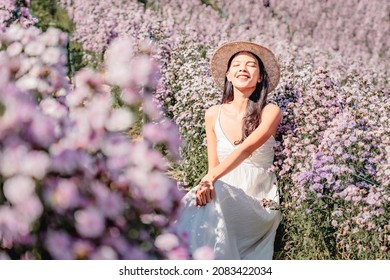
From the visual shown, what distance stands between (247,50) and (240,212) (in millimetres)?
951

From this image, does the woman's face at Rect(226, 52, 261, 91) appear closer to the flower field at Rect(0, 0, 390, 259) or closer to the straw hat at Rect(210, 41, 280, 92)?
the straw hat at Rect(210, 41, 280, 92)

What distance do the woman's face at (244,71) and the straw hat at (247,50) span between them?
0.04 meters

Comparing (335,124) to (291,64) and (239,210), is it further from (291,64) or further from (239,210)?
(291,64)

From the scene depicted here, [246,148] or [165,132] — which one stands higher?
[165,132]

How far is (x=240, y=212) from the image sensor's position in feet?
9.93

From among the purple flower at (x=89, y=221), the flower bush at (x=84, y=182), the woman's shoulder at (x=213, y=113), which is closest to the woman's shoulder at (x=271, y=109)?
the woman's shoulder at (x=213, y=113)

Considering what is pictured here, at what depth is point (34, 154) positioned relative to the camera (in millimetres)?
1290

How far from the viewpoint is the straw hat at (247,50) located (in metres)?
3.46

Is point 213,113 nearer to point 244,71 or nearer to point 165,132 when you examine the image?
point 244,71

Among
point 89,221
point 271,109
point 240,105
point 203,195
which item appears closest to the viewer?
point 89,221

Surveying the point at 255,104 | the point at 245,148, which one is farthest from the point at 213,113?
the point at 245,148

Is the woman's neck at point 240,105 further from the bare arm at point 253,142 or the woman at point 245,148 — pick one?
the bare arm at point 253,142

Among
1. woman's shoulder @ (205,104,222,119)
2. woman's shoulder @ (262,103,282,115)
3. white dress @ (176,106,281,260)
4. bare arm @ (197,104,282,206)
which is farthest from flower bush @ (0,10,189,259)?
woman's shoulder @ (205,104,222,119)
